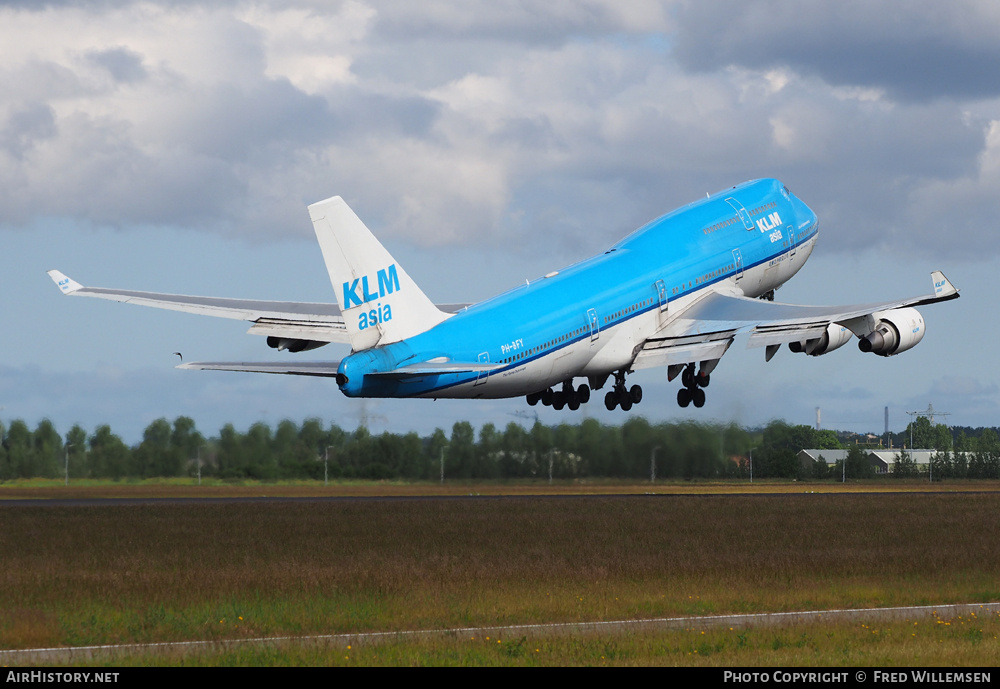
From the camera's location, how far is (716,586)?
39.1 meters

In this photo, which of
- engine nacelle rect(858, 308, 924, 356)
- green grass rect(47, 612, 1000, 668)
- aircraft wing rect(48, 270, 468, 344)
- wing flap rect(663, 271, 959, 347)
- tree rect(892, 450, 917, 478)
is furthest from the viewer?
tree rect(892, 450, 917, 478)

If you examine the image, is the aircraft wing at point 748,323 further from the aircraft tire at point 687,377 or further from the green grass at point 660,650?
the green grass at point 660,650

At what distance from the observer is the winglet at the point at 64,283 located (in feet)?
156

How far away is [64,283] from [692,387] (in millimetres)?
26168

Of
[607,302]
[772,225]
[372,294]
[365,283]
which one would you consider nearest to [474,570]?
[372,294]

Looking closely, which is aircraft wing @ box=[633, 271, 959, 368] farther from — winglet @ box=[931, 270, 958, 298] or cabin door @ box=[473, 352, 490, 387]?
cabin door @ box=[473, 352, 490, 387]

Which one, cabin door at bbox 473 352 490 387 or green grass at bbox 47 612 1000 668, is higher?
cabin door at bbox 473 352 490 387

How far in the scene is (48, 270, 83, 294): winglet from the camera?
156 ft

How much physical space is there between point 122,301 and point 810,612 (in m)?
27.7

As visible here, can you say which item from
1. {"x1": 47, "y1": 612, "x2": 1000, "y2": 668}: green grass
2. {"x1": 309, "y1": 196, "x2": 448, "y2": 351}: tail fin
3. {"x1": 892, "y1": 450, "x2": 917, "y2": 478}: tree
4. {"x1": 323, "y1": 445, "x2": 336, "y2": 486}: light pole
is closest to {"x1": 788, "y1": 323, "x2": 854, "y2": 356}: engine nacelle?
{"x1": 309, "y1": 196, "x2": 448, "y2": 351}: tail fin

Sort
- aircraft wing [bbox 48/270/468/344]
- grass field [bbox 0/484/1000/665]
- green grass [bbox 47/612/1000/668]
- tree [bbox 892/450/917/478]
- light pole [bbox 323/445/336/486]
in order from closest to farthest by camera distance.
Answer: green grass [bbox 47/612/1000/668] < grass field [bbox 0/484/1000/665] < aircraft wing [bbox 48/270/468/344] < light pole [bbox 323/445/336/486] < tree [bbox 892/450/917/478]

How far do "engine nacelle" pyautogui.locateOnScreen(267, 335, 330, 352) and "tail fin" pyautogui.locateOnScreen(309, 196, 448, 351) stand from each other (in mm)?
9140
